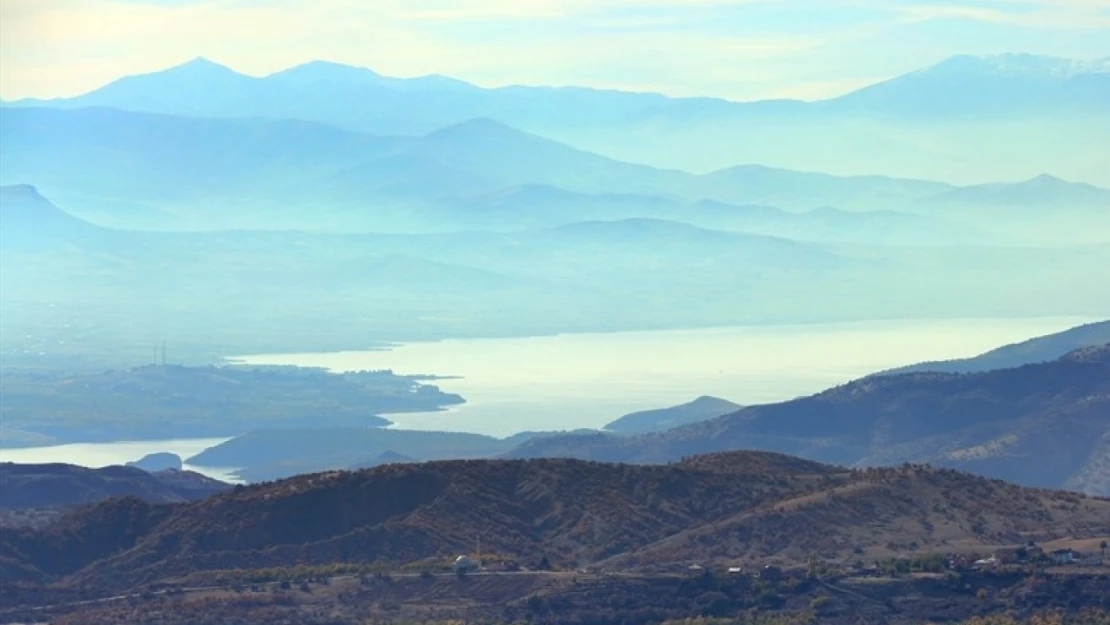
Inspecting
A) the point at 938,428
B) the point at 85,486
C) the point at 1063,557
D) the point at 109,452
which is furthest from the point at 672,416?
the point at 1063,557

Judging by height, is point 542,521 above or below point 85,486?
below

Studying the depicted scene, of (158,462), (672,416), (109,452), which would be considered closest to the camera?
(158,462)

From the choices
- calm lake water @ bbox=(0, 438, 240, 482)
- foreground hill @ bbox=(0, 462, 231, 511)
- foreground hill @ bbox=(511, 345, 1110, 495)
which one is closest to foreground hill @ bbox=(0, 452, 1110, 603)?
foreground hill @ bbox=(0, 462, 231, 511)

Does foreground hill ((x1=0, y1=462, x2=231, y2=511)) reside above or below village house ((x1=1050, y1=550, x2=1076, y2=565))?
above

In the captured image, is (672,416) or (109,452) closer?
(672,416)

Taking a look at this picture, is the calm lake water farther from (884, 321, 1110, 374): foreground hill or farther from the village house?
the village house

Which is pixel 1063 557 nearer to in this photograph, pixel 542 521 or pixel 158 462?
pixel 542 521

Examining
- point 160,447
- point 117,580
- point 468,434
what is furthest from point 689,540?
point 160,447
